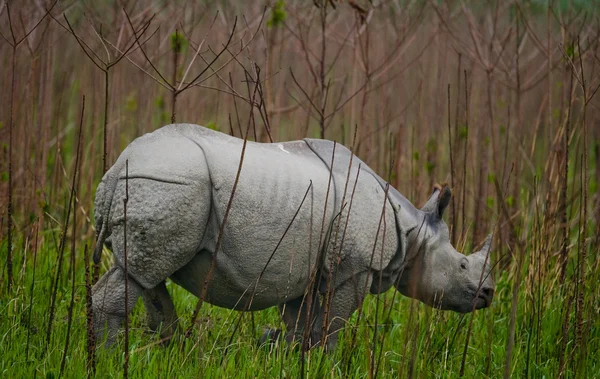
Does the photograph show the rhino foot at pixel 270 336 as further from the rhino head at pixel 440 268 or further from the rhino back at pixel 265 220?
the rhino head at pixel 440 268

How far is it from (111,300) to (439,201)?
1.48 metres

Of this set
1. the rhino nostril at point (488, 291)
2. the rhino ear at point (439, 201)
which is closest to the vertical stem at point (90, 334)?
the rhino ear at point (439, 201)

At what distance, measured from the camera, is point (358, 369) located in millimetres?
3318

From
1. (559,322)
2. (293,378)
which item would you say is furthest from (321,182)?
(559,322)

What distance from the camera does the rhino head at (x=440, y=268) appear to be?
348 cm

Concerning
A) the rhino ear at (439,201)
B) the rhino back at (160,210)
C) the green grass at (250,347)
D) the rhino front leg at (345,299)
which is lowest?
the green grass at (250,347)

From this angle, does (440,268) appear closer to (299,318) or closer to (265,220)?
(299,318)

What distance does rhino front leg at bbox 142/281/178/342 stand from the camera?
337 cm

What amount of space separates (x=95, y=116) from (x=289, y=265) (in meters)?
2.83

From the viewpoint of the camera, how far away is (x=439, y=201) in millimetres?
3504

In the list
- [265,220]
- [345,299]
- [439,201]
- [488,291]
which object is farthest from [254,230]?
[488,291]

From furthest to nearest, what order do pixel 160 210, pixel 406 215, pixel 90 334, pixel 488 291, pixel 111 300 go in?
pixel 488 291 < pixel 406 215 < pixel 111 300 < pixel 160 210 < pixel 90 334

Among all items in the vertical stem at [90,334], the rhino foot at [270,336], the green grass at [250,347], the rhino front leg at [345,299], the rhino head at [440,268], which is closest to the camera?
the vertical stem at [90,334]

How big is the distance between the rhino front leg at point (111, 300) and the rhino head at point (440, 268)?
1.19 metres
